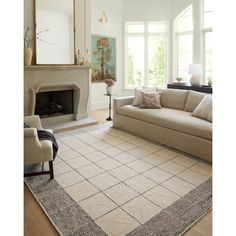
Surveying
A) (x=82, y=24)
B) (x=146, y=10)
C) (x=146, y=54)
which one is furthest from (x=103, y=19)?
(x=146, y=54)

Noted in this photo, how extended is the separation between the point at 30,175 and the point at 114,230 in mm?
1263

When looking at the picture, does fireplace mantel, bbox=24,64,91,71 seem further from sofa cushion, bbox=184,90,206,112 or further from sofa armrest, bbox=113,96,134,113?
sofa cushion, bbox=184,90,206,112

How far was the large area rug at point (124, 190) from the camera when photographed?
1950mm

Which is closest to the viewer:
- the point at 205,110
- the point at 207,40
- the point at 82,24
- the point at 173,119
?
the point at 205,110

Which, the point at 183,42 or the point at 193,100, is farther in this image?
the point at 183,42

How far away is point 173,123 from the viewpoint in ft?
11.8

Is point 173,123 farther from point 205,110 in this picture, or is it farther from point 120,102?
point 120,102

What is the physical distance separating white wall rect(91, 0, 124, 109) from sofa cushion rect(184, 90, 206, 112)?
319cm

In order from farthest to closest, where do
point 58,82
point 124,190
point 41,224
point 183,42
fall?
point 183,42, point 58,82, point 124,190, point 41,224

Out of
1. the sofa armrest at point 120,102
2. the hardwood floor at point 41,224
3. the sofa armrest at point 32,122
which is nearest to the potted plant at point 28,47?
the sofa armrest at point 32,122

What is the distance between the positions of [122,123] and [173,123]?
1281mm

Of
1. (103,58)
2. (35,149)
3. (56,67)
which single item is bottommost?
(35,149)
